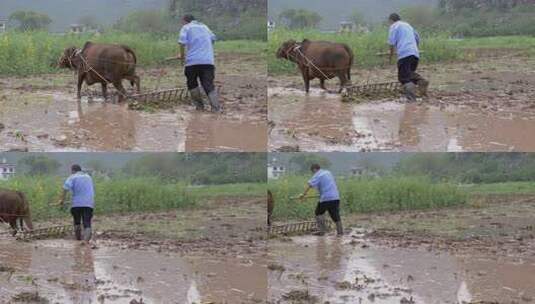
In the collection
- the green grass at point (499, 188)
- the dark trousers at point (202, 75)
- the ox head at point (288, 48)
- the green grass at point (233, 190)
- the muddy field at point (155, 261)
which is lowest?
the green grass at point (499, 188)

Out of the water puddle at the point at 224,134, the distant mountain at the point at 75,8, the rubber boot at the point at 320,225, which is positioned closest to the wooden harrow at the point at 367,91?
the water puddle at the point at 224,134

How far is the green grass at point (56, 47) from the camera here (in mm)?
11484

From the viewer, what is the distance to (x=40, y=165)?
1049 cm

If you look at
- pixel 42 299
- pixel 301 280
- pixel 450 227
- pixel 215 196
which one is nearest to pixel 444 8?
pixel 450 227

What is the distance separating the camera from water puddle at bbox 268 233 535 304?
6.74 metres

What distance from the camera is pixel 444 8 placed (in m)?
13.8

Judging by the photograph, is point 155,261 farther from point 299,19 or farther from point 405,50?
point 299,19

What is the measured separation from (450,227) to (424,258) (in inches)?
85.3

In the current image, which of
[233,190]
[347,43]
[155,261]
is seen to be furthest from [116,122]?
[347,43]

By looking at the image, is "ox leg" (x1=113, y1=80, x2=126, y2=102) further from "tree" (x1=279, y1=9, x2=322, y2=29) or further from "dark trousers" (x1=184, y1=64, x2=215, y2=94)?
"tree" (x1=279, y1=9, x2=322, y2=29)

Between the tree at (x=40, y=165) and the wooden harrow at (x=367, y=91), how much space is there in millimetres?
3468

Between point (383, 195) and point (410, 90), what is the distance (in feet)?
7.79

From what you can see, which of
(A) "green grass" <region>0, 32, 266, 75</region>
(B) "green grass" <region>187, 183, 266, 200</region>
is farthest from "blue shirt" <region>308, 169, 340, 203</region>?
(A) "green grass" <region>0, 32, 266, 75</region>

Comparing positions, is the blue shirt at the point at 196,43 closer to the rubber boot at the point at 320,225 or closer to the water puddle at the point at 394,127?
the water puddle at the point at 394,127
